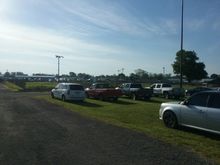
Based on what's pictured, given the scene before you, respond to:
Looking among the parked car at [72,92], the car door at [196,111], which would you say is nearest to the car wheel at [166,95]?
the parked car at [72,92]

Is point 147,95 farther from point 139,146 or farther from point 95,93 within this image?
point 139,146

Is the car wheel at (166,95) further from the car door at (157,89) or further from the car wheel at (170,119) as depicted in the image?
the car wheel at (170,119)

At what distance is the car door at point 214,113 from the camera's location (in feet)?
38.4

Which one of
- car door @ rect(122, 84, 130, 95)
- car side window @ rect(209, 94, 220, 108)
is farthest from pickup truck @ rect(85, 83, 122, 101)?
car side window @ rect(209, 94, 220, 108)

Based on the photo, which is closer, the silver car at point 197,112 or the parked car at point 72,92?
the silver car at point 197,112

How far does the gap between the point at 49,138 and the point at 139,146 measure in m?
3.13

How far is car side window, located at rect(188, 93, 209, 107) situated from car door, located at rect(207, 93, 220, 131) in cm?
29

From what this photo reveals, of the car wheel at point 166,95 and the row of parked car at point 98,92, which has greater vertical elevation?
the row of parked car at point 98,92

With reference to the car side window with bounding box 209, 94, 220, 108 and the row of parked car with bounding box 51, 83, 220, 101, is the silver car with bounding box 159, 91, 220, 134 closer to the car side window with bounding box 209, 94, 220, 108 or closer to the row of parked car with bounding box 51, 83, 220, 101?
the car side window with bounding box 209, 94, 220, 108

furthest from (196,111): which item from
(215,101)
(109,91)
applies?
(109,91)

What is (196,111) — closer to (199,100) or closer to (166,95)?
(199,100)

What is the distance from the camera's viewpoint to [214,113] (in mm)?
11844

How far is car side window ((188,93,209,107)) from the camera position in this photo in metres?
12.6

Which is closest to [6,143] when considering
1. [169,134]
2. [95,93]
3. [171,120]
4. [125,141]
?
[125,141]
